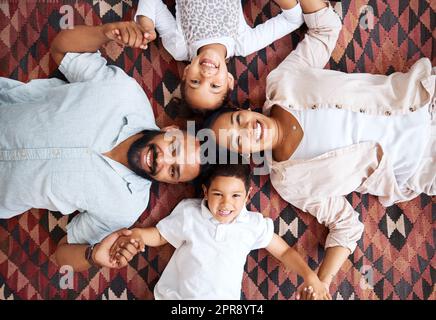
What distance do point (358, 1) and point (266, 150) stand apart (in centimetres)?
58

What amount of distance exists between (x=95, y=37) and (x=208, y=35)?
0.32 m

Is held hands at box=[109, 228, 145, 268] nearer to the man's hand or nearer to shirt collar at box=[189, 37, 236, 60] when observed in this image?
the man's hand

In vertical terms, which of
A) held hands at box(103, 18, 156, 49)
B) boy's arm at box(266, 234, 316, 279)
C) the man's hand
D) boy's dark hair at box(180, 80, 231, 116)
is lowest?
boy's arm at box(266, 234, 316, 279)

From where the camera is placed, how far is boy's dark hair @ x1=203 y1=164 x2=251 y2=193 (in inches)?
46.8

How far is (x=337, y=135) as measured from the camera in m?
1.20

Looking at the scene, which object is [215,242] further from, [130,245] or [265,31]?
[265,31]

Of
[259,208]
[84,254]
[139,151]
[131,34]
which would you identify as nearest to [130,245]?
[84,254]

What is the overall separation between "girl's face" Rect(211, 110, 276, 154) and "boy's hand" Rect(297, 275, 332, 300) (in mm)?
396

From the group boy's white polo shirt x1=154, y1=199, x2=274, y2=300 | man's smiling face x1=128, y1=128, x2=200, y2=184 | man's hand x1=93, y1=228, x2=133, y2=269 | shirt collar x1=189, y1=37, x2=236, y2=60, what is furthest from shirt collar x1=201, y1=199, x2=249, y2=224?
shirt collar x1=189, y1=37, x2=236, y2=60

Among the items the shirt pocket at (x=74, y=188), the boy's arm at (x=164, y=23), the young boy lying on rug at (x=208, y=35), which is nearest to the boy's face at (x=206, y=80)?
the young boy lying on rug at (x=208, y=35)

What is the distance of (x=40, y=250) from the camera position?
1.32m

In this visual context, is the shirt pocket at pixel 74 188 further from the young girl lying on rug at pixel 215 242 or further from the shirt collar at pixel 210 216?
the shirt collar at pixel 210 216
